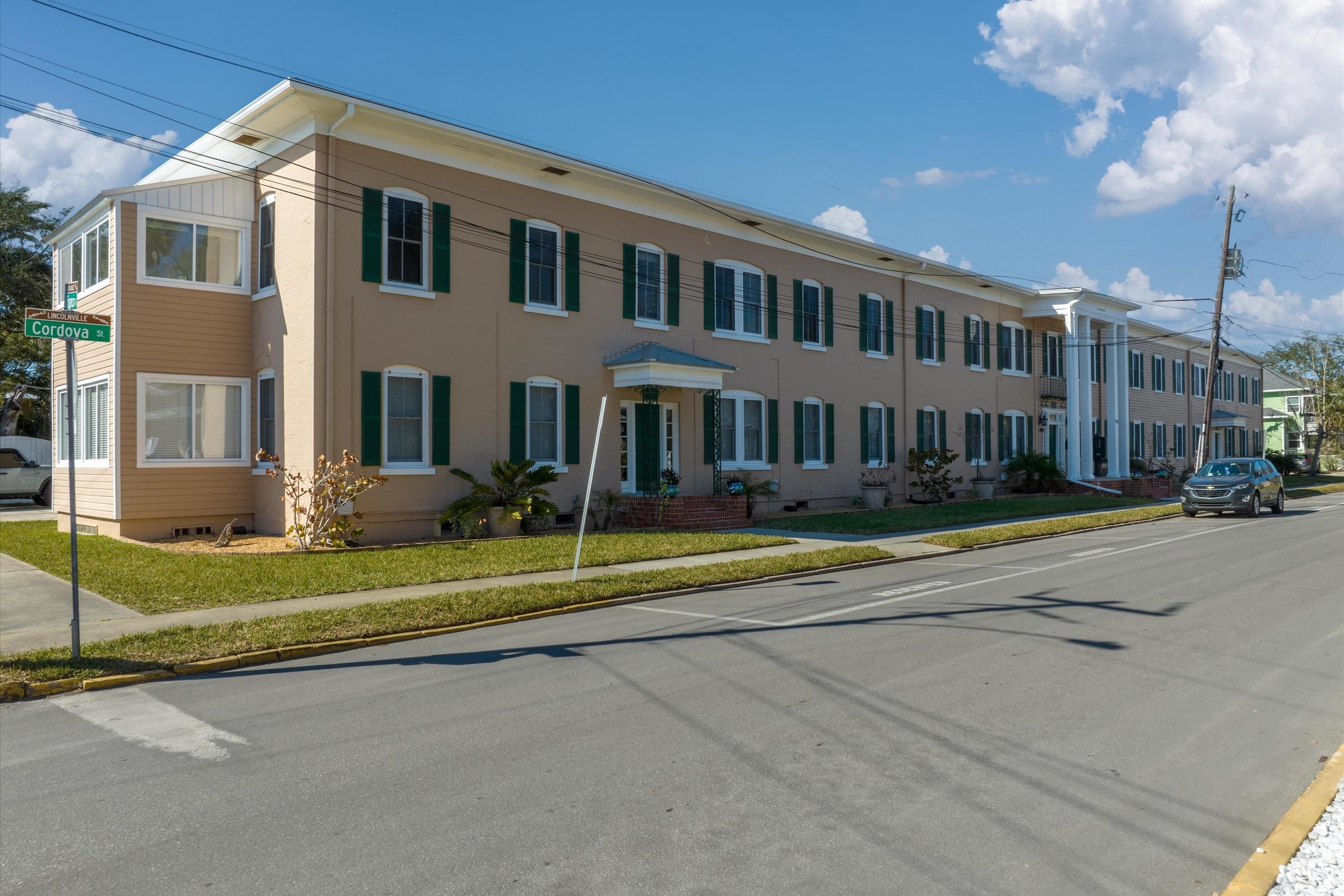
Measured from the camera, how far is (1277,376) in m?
74.4

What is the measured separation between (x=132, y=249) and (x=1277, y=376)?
8021cm

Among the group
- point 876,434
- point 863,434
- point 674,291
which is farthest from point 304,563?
point 876,434

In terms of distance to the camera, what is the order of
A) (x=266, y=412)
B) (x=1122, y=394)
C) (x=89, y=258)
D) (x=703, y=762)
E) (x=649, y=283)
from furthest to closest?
(x=1122, y=394), (x=649, y=283), (x=89, y=258), (x=266, y=412), (x=703, y=762)

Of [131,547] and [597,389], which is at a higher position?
[597,389]

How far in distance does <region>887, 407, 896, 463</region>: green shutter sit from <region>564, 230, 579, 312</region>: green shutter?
12.8 metres

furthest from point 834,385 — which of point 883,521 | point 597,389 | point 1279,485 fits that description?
point 1279,485

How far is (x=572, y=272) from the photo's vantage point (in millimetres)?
21156

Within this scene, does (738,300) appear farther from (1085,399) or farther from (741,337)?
(1085,399)

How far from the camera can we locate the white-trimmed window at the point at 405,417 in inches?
717

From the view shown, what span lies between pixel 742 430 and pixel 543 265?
726 centimetres

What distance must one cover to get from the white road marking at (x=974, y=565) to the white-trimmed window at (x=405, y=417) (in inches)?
373

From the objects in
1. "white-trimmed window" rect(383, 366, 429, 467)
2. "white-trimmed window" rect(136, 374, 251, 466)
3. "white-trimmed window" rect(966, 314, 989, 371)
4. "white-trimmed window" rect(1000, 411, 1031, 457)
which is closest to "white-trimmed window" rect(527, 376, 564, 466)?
"white-trimmed window" rect(383, 366, 429, 467)

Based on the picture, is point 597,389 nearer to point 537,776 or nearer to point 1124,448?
point 537,776

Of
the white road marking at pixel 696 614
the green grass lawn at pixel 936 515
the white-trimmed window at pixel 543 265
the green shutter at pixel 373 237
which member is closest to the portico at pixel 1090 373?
the green grass lawn at pixel 936 515
